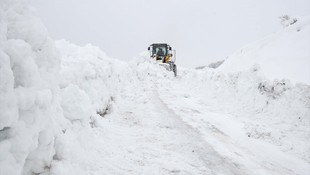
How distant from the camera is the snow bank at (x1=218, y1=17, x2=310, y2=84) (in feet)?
59.2

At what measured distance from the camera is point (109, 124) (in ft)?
18.0

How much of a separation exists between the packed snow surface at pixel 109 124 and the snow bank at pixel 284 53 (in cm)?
1021

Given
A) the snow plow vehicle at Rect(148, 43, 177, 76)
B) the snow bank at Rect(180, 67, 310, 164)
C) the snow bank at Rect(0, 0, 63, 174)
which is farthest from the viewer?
the snow plow vehicle at Rect(148, 43, 177, 76)

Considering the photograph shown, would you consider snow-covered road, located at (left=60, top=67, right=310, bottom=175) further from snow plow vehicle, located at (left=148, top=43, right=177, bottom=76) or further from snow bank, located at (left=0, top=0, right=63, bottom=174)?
snow plow vehicle, located at (left=148, top=43, right=177, bottom=76)

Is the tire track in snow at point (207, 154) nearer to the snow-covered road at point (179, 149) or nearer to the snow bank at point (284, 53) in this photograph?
the snow-covered road at point (179, 149)

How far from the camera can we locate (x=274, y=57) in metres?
24.3

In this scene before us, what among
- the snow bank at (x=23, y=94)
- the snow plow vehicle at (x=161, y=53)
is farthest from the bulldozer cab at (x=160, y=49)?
the snow bank at (x=23, y=94)

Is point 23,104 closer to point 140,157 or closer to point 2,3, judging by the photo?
point 2,3

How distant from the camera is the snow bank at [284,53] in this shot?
18.0 m

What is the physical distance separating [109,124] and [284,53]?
24016mm

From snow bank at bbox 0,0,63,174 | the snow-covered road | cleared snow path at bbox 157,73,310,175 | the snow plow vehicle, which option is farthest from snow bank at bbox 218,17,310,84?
snow bank at bbox 0,0,63,174

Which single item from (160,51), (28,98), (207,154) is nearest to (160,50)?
(160,51)

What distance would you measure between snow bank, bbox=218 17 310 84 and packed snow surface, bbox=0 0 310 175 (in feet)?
33.5

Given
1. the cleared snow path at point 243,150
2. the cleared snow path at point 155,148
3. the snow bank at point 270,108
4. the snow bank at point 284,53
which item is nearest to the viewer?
the cleared snow path at point 155,148
